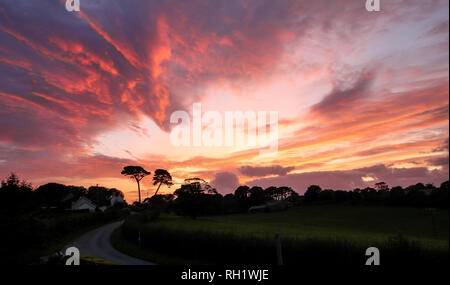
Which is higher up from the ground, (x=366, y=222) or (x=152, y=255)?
(x=152, y=255)

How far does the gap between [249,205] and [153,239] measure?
96.5 meters

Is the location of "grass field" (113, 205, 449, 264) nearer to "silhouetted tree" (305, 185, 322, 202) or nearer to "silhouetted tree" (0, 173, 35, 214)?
"silhouetted tree" (305, 185, 322, 202)

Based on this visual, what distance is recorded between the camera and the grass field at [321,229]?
2178cm

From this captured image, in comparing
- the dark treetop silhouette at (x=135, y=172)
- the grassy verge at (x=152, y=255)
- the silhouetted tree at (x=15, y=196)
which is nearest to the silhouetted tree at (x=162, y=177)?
the dark treetop silhouette at (x=135, y=172)

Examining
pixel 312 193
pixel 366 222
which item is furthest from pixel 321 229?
pixel 312 193

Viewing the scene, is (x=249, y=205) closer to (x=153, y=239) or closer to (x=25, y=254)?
(x=153, y=239)

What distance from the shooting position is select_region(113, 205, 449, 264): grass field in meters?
21.8

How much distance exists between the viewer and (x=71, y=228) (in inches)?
1689

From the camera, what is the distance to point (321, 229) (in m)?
54.3

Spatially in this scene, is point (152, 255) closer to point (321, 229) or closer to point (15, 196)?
point (15, 196)

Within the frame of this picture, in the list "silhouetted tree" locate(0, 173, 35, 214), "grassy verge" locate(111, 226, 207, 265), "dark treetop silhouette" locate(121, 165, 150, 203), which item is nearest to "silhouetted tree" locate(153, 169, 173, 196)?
"dark treetop silhouette" locate(121, 165, 150, 203)
